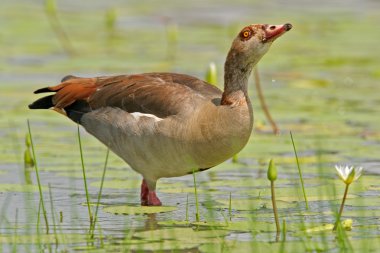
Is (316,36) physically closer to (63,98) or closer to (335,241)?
(63,98)

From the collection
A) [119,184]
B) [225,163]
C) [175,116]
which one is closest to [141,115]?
[175,116]

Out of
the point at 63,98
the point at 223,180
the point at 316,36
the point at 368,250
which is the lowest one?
the point at 368,250

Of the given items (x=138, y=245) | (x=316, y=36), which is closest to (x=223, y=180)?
(x=138, y=245)

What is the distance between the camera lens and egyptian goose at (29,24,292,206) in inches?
330

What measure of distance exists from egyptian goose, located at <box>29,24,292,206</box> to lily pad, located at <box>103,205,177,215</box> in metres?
0.22

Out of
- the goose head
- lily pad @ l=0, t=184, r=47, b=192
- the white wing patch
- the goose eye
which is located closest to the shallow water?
lily pad @ l=0, t=184, r=47, b=192

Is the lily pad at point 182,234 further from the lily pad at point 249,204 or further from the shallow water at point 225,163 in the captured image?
the lily pad at point 249,204

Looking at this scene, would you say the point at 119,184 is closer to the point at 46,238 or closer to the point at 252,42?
the point at 252,42

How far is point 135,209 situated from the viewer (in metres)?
8.42

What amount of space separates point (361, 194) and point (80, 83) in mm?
2424

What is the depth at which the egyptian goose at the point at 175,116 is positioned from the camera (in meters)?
8.38

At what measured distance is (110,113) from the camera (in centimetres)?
897

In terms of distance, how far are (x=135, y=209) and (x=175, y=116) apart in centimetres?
74

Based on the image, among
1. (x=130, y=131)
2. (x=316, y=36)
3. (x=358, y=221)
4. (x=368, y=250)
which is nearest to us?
(x=368, y=250)
